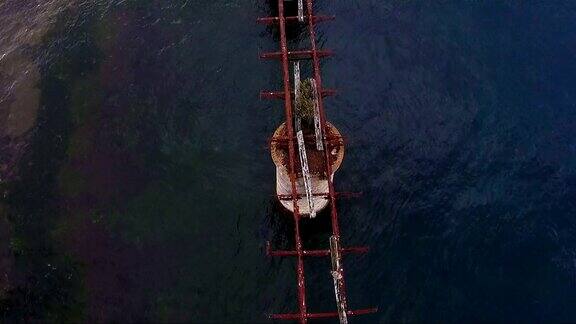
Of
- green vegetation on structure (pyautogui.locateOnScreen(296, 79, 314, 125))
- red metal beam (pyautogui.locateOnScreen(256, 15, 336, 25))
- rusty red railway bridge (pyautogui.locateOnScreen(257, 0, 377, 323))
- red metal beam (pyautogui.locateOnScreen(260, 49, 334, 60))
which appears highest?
red metal beam (pyautogui.locateOnScreen(256, 15, 336, 25))

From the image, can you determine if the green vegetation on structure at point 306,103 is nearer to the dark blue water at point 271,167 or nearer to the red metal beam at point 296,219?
the red metal beam at point 296,219

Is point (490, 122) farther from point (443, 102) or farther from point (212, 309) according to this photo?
point (212, 309)

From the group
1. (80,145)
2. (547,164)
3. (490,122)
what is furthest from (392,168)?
(80,145)

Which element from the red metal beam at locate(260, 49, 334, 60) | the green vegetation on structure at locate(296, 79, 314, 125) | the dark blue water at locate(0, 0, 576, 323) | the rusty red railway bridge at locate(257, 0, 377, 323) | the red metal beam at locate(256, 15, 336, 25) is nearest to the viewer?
the rusty red railway bridge at locate(257, 0, 377, 323)

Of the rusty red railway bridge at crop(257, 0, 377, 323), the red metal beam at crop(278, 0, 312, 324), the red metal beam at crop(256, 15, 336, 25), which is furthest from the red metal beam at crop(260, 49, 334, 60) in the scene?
the red metal beam at crop(256, 15, 336, 25)

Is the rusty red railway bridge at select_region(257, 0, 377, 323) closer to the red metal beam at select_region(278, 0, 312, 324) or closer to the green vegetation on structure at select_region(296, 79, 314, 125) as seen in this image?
the red metal beam at select_region(278, 0, 312, 324)

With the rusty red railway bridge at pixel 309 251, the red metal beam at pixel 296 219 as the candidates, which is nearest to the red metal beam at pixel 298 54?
the rusty red railway bridge at pixel 309 251

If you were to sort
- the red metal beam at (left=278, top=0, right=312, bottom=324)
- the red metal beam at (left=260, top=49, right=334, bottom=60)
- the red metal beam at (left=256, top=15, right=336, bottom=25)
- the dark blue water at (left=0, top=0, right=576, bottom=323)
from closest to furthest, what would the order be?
1. the red metal beam at (left=278, top=0, right=312, bottom=324)
2. the dark blue water at (left=0, top=0, right=576, bottom=323)
3. the red metal beam at (left=260, top=49, right=334, bottom=60)
4. the red metal beam at (left=256, top=15, right=336, bottom=25)

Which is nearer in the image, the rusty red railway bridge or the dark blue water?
the rusty red railway bridge

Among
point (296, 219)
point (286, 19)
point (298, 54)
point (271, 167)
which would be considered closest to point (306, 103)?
point (271, 167)
